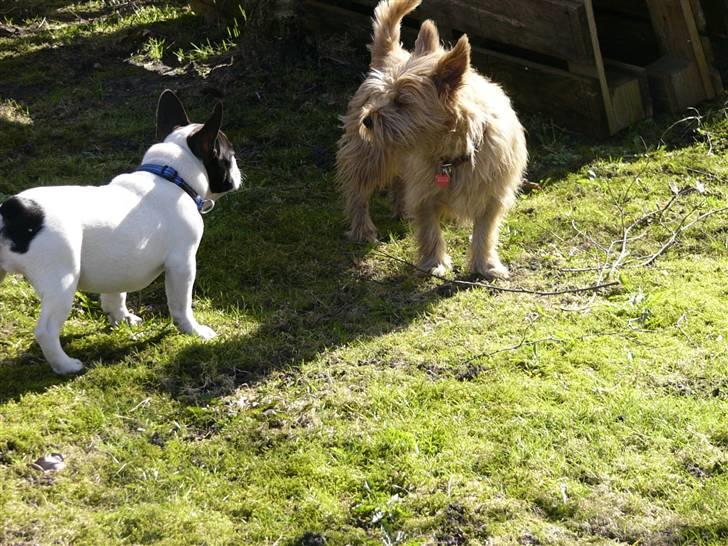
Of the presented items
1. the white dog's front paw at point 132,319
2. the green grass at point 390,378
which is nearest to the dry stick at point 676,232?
the green grass at point 390,378

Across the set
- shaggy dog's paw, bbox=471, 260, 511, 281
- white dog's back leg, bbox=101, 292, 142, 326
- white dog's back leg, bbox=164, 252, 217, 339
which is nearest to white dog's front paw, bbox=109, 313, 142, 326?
white dog's back leg, bbox=101, 292, 142, 326

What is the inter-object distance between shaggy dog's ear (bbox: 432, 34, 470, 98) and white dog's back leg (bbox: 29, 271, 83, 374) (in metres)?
2.24

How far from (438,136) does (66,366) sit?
7.73ft

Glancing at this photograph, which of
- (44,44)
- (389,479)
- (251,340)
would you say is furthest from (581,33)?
(44,44)

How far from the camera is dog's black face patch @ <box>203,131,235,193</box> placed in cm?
475

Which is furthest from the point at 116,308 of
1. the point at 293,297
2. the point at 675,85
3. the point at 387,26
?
the point at 675,85

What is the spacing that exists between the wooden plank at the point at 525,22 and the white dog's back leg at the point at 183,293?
3.71m

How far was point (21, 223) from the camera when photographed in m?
3.94

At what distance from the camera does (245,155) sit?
23.5 feet

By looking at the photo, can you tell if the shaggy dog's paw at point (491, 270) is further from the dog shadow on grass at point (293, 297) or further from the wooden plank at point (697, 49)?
the wooden plank at point (697, 49)

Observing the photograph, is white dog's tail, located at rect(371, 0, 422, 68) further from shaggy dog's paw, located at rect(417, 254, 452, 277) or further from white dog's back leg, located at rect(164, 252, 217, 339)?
white dog's back leg, located at rect(164, 252, 217, 339)

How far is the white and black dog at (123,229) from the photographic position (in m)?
3.97

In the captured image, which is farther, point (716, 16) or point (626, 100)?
point (716, 16)

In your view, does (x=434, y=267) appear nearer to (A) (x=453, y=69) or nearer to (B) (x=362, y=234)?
(B) (x=362, y=234)
